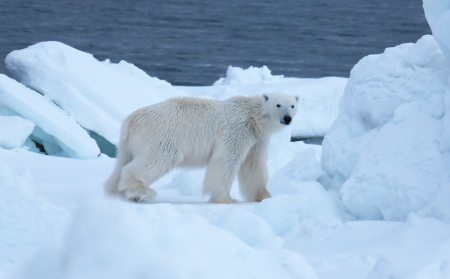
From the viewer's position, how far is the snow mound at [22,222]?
2766mm

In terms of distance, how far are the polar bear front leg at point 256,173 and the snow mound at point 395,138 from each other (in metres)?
0.97

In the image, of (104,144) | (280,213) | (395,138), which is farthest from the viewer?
(104,144)

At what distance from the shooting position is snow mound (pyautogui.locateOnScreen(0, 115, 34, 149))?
5.95 metres

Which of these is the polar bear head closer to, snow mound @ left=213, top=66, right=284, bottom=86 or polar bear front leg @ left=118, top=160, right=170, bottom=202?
polar bear front leg @ left=118, top=160, right=170, bottom=202

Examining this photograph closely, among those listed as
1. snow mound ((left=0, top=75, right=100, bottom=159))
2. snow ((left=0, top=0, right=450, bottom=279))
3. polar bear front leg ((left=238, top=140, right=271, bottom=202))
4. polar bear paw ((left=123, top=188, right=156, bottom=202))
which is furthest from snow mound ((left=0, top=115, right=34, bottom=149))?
polar bear front leg ((left=238, top=140, right=271, bottom=202))

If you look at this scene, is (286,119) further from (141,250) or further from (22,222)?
(141,250)

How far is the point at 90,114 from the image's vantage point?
22.0ft

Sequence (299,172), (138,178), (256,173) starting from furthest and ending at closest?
(256,173) < (138,178) < (299,172)

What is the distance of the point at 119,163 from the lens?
4465mm

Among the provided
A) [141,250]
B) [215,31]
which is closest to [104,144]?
[141,250]

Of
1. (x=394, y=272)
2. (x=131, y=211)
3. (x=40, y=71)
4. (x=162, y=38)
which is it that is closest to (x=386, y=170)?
(x=394, y=272)

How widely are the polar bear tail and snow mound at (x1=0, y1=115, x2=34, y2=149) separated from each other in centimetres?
193

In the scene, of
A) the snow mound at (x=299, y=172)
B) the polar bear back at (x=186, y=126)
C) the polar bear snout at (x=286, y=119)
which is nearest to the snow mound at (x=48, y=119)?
the polar bear back at (x=186, y=126)

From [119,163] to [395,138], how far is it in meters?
2.09
